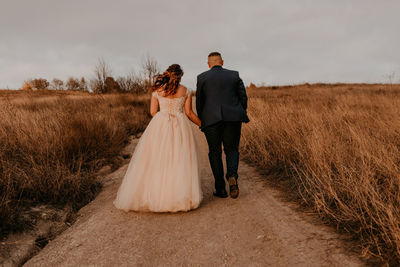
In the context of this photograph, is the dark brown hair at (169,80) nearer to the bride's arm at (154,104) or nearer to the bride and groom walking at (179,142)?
the bride and groom walking at (179,142)

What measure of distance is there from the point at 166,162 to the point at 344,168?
2535 millimetres

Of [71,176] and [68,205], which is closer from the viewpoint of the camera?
[68,205]

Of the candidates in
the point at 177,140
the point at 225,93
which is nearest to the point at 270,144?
the point at 225,93

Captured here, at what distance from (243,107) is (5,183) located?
3318 mm

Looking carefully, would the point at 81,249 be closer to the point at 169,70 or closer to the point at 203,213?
the point at 203,213

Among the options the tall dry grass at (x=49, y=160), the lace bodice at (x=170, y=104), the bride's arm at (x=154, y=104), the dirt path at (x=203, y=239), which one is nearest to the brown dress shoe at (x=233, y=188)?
the dirt path at (x=203, y=239)

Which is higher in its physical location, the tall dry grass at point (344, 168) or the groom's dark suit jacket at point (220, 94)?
the groom's dark suit jacket at point (220, 94)

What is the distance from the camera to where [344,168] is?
3.75m

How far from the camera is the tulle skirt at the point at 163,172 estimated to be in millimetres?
3221

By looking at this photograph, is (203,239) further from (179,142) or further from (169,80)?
(169,80)

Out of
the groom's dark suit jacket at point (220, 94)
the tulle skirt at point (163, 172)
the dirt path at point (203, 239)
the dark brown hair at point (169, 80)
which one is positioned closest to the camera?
the dirt path at point (203, 239)

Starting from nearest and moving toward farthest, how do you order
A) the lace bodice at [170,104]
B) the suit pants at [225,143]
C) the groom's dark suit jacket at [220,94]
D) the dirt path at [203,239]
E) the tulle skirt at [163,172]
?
the dirt path at [203,239] → the tulle skirt at [163,172] → the lace bodice at [170,104] → the groom's dark suit jacket at [220,94] → the suit pants at [225,143]

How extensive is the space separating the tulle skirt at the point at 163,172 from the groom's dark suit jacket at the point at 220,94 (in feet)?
1.58

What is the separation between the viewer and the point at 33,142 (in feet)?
15.4
